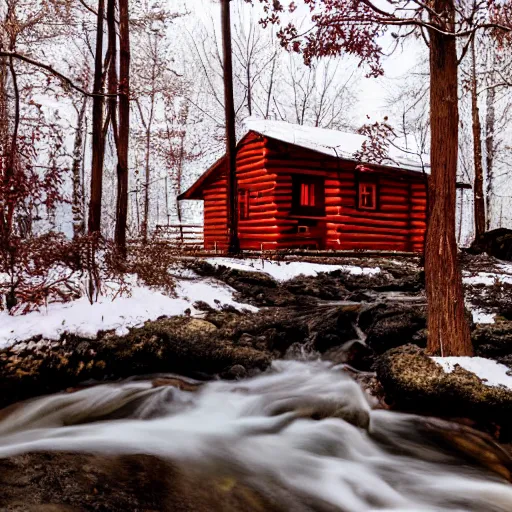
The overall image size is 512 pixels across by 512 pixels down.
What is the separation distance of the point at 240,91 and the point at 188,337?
33.3m

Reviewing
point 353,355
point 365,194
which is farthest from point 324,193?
point 353,355

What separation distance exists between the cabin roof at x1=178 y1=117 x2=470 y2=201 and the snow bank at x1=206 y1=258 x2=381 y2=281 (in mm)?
5576

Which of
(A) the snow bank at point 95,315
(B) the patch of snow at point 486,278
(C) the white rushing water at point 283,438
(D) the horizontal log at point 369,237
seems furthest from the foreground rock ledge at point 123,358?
(D) the horizontal log at point 369,237

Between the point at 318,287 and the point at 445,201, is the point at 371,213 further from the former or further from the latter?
the point at 445,201

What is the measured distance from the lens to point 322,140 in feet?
62.0

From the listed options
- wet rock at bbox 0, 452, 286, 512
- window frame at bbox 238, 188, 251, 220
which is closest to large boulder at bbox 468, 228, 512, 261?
window frame at bbox 238, 188, 251, 220

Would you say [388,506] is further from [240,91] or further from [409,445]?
[240,91]

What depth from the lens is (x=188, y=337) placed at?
23.9 ft

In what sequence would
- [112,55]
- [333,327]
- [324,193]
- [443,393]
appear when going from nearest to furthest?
[443,393], [333,327], [112,55], [324,193]

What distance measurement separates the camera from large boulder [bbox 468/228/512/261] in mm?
17473

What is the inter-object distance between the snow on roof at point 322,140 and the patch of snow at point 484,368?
12452 mm

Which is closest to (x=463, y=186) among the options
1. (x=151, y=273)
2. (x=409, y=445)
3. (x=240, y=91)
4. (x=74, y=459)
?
(x=151, y=273)

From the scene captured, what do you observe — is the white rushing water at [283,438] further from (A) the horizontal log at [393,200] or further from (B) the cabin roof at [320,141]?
(A) the horizontal log at [393,200]

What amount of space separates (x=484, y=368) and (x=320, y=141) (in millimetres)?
14449
